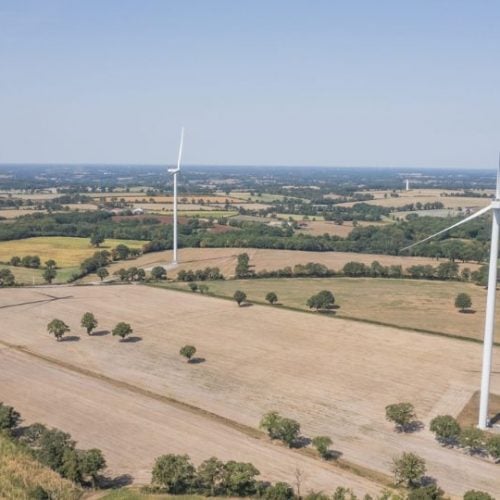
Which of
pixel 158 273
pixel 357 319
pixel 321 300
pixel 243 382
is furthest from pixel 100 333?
pixel 158 273

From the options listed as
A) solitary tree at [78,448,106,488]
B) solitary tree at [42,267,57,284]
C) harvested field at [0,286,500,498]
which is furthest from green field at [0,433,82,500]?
solitary tree at [42,267,57,284]

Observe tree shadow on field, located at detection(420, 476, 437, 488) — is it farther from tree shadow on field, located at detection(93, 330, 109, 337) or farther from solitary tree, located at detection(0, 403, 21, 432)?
tree shadow on field, located at detection(93, 330, 109, 337)

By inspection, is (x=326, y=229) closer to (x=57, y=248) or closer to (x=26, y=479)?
(x=57, y=248)

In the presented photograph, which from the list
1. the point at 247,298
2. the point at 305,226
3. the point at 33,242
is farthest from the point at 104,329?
the point at 305,226

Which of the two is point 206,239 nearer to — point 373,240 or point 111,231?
point 111,231

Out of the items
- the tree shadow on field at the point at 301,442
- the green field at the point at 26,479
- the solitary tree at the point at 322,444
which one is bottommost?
the tree shadow on field at the point at 301,442

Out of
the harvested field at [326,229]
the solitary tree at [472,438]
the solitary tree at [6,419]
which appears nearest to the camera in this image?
the solitary tree at [472,438]

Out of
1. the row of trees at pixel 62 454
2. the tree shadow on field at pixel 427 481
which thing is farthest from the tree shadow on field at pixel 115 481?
the tree shadow on field at pixel 427 481

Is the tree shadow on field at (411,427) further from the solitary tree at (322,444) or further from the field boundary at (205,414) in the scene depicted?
the solitary tree at (322,444)

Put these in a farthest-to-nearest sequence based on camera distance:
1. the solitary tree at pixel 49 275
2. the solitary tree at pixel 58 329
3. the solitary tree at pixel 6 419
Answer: the solitary tree at pixel 49 275
the solitary tree at pixel 58 329
the solitary tree at pixel 6 419
